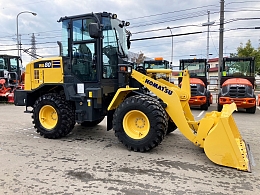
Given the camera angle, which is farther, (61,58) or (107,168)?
(61,58)

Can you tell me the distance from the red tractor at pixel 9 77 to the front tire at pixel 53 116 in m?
8.31

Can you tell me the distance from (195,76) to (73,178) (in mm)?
10745

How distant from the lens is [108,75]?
214 inches

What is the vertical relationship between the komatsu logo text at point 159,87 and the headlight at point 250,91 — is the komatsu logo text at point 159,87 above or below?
above

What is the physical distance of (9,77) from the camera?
14.7 m

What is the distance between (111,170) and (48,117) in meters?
2.79

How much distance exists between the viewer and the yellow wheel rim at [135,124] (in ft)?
15.6

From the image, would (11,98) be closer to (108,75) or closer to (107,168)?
(108,75)

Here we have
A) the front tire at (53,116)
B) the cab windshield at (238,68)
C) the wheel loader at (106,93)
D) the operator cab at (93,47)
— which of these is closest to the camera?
the wheel loader at (106,93)

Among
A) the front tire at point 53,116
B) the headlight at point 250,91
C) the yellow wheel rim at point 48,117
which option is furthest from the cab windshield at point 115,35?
the headlight at point 250,91

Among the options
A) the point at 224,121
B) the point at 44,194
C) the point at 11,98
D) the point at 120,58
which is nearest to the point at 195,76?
the point at 120,58

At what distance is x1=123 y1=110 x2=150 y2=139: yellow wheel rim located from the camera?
4.75 metres

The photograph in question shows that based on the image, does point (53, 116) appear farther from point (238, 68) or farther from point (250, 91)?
point (238, 68)

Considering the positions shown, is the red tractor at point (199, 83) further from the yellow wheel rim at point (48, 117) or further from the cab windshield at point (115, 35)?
the yellow wheel rim at point (48, 117)
